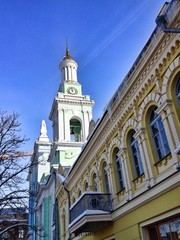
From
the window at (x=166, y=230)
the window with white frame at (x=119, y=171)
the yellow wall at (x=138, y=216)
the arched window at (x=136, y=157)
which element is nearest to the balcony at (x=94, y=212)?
the yellow wall at (x=138, y=216)

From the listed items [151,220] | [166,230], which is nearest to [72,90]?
[151,220]

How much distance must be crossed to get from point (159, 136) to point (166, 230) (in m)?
2.93

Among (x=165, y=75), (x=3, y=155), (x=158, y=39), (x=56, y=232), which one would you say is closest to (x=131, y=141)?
(x=165, y=75)

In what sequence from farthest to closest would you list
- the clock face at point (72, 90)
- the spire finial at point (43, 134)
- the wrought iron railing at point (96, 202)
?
the spire finial at point (43, 134) < the clock face at point (72, 90) < the wrought iron railing at point (96, 202)

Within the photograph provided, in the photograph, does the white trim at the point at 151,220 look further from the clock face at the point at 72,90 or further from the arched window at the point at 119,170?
the clock face at the point at 72,90

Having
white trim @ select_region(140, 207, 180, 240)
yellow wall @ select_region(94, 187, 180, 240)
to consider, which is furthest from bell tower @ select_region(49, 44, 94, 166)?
white trim @ select_region(140, 207, 180, 240)

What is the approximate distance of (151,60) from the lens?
30.8 ft

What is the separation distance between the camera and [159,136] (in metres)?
9.33

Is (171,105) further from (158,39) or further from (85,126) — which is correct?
(85,126)

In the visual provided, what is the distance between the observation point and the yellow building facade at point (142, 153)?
827 cm

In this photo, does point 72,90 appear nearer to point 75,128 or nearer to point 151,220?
point 75,128

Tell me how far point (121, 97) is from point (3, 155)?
6852 millimetres

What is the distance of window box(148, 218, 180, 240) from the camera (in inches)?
322

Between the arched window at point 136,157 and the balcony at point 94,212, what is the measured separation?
8.39 feet
